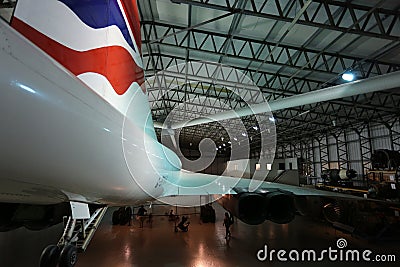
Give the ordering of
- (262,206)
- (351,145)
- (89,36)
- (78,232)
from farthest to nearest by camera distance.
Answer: (351,145) → (262,206) → (78,232) → (89,36)

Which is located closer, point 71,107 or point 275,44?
point 71,107

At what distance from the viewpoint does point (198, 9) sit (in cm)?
786

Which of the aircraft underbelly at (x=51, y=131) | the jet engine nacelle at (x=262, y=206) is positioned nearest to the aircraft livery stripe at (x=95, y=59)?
the aircraft underbelly at (x=51, y=131)

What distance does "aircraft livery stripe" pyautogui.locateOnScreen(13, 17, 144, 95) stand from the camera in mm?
1289

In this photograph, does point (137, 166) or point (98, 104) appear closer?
point (98, 104)

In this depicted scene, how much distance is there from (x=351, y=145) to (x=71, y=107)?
2542 centimetres

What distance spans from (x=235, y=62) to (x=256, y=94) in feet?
11.5

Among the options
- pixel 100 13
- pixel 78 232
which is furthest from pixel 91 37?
pixel 78 232

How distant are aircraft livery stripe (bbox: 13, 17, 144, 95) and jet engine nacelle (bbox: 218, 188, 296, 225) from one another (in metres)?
2.97

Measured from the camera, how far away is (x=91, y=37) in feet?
5.67

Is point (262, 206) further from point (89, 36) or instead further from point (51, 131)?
point (51, 131)

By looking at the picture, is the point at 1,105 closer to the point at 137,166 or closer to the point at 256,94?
the point at 137,166

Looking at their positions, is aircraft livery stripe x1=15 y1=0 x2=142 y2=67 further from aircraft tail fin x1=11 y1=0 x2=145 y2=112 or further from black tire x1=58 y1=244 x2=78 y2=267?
black tire x1=58 y1=244 x2=78 y2=267

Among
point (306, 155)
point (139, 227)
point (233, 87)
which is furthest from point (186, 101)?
point (306, 155)
